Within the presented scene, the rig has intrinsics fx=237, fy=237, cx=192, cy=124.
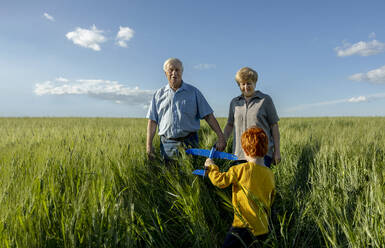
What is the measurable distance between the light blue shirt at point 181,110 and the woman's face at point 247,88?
0.68 meters

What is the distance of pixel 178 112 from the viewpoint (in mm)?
2904

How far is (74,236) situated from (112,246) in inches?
9.3

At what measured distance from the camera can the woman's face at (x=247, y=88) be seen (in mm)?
2375

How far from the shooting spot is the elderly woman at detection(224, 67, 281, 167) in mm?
2377

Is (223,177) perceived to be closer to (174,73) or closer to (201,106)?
(201,106)

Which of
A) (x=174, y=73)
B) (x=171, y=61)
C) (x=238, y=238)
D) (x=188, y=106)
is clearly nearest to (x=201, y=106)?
(x=188, y=106)

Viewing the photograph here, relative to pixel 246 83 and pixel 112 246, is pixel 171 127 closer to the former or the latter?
pixel 246 83

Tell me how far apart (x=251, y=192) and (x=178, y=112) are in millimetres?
1518

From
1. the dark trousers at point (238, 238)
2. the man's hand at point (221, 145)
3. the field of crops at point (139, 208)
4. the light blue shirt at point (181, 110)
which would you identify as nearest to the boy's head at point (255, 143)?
the field of crops at point (139, 208)

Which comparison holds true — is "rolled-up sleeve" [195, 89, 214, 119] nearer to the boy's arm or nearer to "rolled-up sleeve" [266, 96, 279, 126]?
"rolled-up sleeve" [266, 96, 279, 126]

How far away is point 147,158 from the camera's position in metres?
3.07

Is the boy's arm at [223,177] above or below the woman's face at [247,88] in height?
below

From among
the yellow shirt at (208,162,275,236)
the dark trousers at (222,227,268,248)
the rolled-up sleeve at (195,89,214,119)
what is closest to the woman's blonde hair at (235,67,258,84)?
the rolled-up sleeve at (195,89,214,119)

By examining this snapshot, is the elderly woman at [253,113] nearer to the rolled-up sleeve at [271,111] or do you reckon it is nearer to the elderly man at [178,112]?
the rolled-up sleeve at [271,111]
